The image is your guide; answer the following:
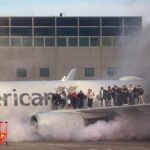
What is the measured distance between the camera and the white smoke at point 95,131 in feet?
105

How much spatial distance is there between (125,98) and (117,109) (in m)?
3.60

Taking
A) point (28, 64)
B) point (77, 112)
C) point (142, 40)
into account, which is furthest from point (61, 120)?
point (28, 64)

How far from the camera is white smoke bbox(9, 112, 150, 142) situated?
105 feet

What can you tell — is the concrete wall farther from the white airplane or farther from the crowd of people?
the crowd of people

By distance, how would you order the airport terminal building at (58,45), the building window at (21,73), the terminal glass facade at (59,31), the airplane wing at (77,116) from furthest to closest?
the terminal glass facade at (59,31), the airport terminal building at (58,45), the building window at (21,73), the airplane wing at (77,116)

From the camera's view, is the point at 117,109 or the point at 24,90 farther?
the point at 24,90

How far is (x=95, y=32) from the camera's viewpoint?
66438 millimetres

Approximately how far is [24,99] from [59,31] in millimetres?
30886

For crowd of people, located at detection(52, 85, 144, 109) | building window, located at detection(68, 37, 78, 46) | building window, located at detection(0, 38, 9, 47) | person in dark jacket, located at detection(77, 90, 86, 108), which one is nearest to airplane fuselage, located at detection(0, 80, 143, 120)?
crowd of people, located at detection(52, 85, 144, 109)

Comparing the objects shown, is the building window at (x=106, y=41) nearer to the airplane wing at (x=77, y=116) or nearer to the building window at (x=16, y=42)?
the building window at (x=16, y=42)

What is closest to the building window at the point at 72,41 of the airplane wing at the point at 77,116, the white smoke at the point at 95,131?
the white smoke at the point at 95,131

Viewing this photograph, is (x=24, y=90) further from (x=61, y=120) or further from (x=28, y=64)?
(x=28, y=64)

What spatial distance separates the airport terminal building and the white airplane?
79.3ft

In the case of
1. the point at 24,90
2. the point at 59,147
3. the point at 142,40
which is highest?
the point at 142,40
